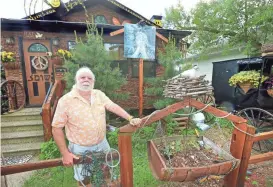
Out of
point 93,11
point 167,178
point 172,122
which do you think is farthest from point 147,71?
point 167,178

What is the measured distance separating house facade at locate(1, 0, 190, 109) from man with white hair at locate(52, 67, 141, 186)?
2.90 m

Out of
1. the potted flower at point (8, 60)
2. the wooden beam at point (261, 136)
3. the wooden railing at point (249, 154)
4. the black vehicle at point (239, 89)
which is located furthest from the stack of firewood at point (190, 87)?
the potted flower at point (8, 60)

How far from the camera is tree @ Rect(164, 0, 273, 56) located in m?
7.58

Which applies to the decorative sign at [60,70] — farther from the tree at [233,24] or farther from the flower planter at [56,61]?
the tree at [233,24]

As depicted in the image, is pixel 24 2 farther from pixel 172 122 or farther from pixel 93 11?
pixel 172 122

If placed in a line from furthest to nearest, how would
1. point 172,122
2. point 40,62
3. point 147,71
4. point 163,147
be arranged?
point 147,71
point 40,62
point 172,122
point 163,147

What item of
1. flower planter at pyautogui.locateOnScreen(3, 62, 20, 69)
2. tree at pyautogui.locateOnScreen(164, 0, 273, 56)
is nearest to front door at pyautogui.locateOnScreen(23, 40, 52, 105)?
flower planter at pyautogui.locateOnScreen(3, 62, 20, 69)

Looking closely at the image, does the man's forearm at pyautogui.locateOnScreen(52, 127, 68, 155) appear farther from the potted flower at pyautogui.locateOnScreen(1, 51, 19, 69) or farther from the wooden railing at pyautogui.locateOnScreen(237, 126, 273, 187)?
the potted flower at pyautogui.locateOnScreen(1, 51, 19, 69)

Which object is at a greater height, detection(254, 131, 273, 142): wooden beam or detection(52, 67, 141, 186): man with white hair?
detection(52, 67, 141, 186): man with white hair

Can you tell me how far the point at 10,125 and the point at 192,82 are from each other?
4.91 meters

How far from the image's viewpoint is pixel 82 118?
6.11 ft

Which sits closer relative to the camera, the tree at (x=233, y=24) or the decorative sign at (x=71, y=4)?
the decorative sign at (x=71, y=4)

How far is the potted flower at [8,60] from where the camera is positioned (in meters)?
5.09

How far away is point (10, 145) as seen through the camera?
4102 mm
